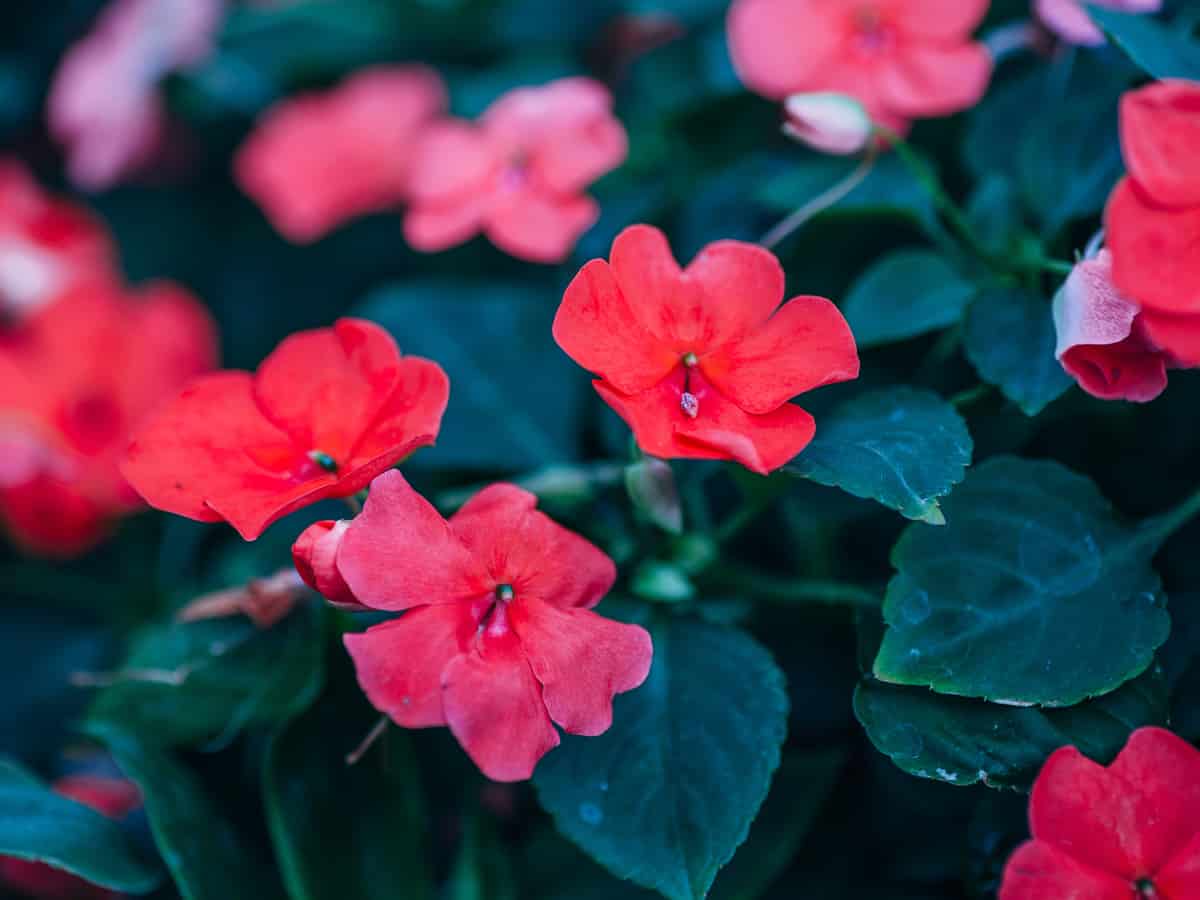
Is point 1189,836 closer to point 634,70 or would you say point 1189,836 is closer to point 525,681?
point 525,681

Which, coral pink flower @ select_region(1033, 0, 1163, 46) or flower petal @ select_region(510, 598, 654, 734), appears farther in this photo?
coral pink flower @ select_region(1033, 0, 1163, 46)

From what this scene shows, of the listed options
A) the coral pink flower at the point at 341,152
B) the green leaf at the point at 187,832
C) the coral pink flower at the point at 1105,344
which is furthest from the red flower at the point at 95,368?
the coral pink flower at the point at 1105,344

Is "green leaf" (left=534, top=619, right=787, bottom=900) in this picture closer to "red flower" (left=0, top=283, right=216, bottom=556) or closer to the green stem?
the green stem

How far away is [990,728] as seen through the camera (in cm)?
54

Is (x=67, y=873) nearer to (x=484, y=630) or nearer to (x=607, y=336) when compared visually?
(x=484, y=630)

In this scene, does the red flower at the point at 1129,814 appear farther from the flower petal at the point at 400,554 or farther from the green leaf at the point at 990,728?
the flower petal at the point at 400,554

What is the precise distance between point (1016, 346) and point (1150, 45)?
0.67 feet

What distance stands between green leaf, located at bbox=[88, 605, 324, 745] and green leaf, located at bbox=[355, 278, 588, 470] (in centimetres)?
18

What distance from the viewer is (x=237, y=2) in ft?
4.46

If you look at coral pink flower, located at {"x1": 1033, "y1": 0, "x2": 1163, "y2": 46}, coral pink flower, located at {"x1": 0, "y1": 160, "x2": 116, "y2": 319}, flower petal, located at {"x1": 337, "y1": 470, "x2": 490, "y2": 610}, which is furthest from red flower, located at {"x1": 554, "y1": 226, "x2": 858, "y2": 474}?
coral pink flower, located at {"x1": 0, "y1": 160, "x2": 116, "y2": 319}

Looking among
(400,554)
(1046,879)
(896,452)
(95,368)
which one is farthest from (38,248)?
(1046,879)

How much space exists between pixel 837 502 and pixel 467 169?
0.42m

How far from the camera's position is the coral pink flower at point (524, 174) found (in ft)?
2.69

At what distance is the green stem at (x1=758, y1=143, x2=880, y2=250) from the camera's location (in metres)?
0.70
